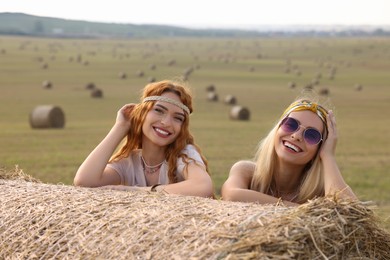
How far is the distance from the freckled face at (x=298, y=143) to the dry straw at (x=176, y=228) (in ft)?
3.28

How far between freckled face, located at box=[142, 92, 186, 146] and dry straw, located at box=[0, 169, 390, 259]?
3.16 feet

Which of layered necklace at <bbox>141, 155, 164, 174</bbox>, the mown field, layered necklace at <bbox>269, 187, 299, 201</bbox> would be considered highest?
layered necklace at <bbox>141, 155, 164, 174</bbox>

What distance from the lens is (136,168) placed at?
614 cm

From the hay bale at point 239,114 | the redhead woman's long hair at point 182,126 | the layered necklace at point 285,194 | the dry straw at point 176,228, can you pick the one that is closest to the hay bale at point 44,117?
the hay bale at point 239,114

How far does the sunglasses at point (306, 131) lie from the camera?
547 centimetres

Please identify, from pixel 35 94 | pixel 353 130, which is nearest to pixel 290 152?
pixel 353 130

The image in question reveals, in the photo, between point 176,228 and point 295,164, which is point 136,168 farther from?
point 176,228

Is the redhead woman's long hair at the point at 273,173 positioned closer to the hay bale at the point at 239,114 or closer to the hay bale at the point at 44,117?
the hay bale at the point at 44,117

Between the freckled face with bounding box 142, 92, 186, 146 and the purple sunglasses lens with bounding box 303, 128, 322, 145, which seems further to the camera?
the freckled face with bounding box 142, 92, 186, 146

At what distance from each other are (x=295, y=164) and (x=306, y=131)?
0.25 m

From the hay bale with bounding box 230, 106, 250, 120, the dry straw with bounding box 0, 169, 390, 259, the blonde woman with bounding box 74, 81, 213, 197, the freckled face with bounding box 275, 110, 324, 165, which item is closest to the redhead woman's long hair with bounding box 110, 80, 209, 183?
the blonde woman with bounding box 74, 81, 213, 197

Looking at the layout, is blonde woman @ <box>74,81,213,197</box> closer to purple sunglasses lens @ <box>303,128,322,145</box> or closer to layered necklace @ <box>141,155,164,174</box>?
layered necklace @ <box>141,155,164,174</box>

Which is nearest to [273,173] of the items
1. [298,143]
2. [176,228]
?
[298,143]

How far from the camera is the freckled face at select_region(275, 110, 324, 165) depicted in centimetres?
548
